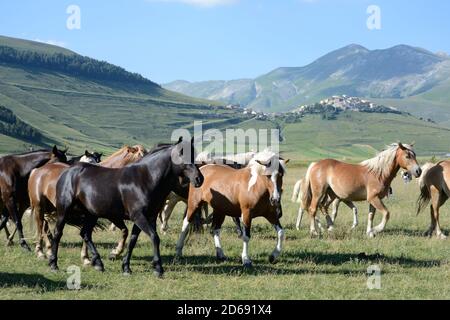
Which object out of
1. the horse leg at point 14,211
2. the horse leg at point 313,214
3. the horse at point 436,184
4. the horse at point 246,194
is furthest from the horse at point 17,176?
the horse at point 436,184

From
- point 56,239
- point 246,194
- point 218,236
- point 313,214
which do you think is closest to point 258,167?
point 246,194

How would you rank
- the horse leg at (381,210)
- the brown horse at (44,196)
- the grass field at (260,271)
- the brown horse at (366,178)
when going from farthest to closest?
the brown horse at (366,178), the horse leg at (381,210), the brown horse at (44,196), the grass field at (260,271)

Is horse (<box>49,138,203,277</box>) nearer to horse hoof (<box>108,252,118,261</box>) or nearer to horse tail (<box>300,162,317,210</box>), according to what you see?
horse hoof (<box>108,252,118,261</box>)

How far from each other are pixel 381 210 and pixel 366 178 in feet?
3.77

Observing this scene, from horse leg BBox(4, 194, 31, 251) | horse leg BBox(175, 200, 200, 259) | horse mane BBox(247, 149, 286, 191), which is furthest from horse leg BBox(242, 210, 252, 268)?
horse leg BBox(4, 194, 31, 251)

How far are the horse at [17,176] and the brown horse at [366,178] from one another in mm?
7493

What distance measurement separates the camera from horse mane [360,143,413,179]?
16016mm

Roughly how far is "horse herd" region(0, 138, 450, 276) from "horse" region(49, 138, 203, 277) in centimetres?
2

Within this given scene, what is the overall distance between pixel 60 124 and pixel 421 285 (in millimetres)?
193493

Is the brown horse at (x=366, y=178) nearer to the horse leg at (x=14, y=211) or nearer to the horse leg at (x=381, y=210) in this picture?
the horse leg at (x=381, y=210)

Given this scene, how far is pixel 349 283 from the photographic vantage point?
995 cm

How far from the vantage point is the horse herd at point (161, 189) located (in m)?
10.3
